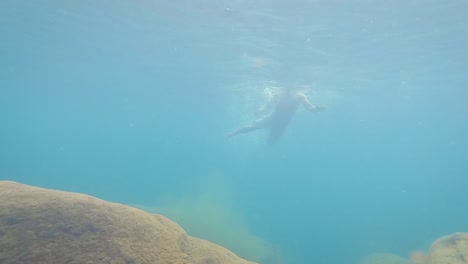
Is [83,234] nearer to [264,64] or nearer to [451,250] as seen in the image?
[451,250]

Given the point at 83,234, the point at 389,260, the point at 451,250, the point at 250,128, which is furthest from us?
the point at 250,128

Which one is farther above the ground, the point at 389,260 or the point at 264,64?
the point at 264,64

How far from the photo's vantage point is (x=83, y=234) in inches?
128

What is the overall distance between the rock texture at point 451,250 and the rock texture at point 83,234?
3898 millimetres

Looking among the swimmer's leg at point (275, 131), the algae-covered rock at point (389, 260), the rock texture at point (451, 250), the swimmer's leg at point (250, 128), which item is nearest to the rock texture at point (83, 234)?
the rock texture at point (451, 250)

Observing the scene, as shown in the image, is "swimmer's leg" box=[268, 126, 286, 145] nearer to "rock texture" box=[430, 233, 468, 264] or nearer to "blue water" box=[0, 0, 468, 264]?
"blue water" box=[0, 0, 468, 264]

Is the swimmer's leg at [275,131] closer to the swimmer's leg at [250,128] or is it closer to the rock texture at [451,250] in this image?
the swimmer's leg at [250,128]

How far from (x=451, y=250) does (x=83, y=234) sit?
5.88 m

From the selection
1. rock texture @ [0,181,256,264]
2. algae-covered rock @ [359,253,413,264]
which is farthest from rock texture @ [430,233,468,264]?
algae-covered rock @ [359,253,413,264]

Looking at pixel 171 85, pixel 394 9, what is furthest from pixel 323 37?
pixel 171 85

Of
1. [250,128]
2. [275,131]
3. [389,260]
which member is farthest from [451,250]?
[275,131]

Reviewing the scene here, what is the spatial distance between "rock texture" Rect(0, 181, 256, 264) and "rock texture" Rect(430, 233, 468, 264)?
3.90 m

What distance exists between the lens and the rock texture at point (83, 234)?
3061mm

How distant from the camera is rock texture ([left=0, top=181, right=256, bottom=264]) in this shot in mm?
3061
